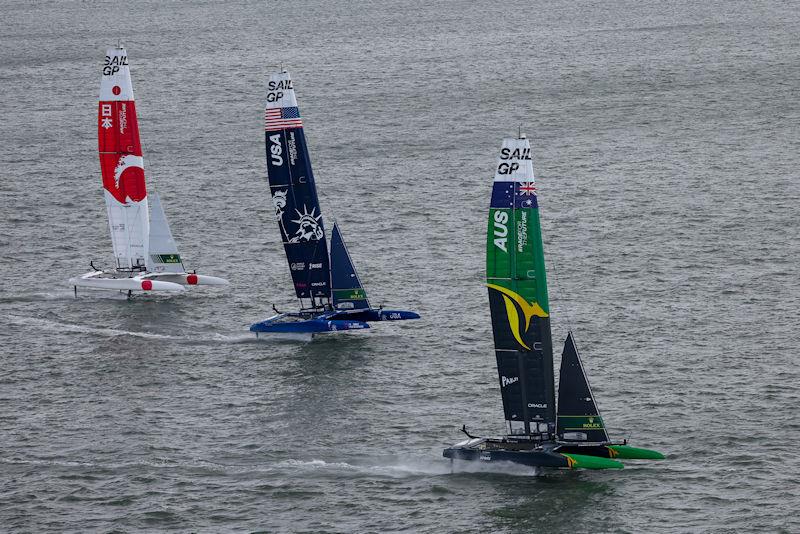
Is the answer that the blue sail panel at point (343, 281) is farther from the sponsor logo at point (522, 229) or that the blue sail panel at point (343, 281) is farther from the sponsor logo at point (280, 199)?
the sponsor logo at point (522, 229)

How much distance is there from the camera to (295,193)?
86250 millimetres

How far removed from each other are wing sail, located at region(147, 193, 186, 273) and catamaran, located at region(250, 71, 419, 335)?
38.0ft

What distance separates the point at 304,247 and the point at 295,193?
3.35 meters

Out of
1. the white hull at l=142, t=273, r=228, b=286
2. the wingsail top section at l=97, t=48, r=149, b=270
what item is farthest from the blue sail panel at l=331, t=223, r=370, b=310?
the wingsail top section at l=97, t=48, r=149, b=270

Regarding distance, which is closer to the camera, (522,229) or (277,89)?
(522,229)

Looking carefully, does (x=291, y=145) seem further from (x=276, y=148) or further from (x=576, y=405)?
(x=576, y=405)

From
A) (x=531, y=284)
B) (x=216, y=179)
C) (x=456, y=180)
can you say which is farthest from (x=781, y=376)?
(x=216, y=179)

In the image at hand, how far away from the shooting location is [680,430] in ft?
233

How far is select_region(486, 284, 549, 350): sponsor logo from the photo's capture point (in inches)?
2500

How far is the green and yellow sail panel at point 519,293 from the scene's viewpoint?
6194 centimetres

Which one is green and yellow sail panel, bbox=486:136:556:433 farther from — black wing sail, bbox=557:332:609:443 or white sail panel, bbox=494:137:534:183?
black wing sail, bbox=557:332:609:443

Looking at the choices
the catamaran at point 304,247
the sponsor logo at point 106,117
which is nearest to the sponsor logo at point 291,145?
the catamaran at point 304,247

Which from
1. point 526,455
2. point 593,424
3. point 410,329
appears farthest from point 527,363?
point 410,329

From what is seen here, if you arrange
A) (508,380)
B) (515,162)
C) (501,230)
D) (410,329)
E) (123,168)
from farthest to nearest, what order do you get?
(123,168) < (410,329) < (508,380) < (501,230) < (515,162)
